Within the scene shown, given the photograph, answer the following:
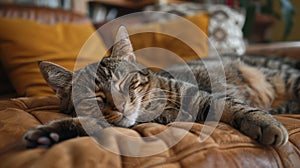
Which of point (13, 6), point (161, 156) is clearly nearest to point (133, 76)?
point (161, 156)

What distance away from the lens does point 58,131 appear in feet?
2.27

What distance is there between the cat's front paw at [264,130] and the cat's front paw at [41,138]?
17.8 inches

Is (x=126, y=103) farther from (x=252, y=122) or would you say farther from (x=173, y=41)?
(x=173, y=41)

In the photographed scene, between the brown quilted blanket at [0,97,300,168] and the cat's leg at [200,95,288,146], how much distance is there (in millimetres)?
24

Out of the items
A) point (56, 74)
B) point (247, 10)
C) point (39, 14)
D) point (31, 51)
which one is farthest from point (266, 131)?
point (247, 10)

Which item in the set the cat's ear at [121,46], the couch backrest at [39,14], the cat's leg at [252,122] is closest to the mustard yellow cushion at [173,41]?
the couch backrest at [39,14]

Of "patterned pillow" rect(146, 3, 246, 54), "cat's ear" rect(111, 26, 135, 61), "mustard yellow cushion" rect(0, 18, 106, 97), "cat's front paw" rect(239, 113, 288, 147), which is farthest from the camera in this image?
"patterned pillow" rect(146, 3, 246, 54)

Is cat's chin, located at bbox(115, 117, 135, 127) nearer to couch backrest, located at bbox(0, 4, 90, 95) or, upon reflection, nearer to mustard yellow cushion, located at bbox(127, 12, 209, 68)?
mustard yellow cushion, located at bbox(127, 12, 209, 68)

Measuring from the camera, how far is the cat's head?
834mm

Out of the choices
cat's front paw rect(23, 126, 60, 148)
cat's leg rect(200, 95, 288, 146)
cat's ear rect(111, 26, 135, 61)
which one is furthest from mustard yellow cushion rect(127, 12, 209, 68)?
cat's front paw rect(23, 126, 60, 148)

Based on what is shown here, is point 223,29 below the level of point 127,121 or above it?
above

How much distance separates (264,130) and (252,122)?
0.14 ft

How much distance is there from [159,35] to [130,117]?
2.65 ft

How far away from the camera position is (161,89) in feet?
3.22
